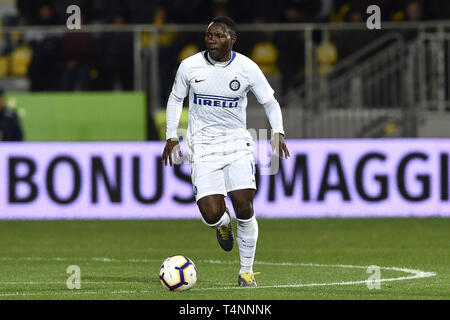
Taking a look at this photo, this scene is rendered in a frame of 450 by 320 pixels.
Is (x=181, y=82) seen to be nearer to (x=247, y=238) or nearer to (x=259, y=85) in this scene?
(x=259, y=85)

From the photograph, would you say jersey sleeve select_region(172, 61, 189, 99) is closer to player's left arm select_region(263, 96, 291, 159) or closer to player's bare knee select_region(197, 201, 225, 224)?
player's left arm select_region(263, 96, 291, 159)

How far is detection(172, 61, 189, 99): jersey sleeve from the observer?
1073cm

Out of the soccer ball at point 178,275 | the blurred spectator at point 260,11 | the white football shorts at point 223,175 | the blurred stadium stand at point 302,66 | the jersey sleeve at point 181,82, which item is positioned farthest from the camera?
the blurred spectator at point 260,11

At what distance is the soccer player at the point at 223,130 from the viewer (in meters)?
10.6

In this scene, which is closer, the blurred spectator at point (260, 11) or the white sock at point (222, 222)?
the white sock at point (222, 222)

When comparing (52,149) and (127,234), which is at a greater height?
(52,149)

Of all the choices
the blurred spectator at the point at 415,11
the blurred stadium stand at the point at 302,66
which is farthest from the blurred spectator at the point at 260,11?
the blurred spectator at the point at 415,11

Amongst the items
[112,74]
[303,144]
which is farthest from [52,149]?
[303,144]

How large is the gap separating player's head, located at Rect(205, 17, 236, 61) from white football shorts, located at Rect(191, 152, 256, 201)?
3.02 ft

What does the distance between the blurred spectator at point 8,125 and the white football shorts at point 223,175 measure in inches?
362

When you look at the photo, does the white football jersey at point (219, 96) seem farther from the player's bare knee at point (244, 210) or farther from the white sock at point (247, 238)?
the white sock at point (247, 238)
